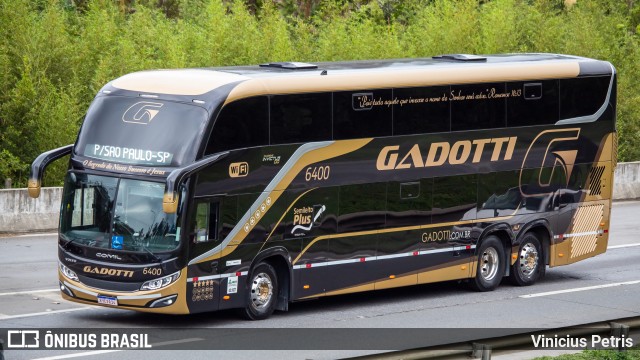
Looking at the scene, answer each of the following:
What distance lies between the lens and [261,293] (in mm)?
18297

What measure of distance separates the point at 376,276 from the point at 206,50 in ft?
50.0

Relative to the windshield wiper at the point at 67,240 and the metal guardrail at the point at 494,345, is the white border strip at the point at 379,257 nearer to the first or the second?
the windshield wiper at the point at 67,240

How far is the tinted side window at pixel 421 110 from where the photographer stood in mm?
19844

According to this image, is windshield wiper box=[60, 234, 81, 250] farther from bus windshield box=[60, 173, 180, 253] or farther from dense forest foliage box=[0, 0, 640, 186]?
dense forest foliage box=[0, 0, 640, 186]

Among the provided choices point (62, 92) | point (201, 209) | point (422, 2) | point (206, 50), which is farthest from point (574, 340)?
point (422, 2)

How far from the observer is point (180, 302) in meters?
17.1

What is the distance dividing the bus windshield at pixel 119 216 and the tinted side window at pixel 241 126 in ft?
3.48

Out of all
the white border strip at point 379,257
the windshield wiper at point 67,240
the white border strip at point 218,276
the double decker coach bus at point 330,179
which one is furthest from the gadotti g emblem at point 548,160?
the windshield wiper at point 67,240

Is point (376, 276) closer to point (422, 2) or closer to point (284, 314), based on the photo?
point (284, 314)

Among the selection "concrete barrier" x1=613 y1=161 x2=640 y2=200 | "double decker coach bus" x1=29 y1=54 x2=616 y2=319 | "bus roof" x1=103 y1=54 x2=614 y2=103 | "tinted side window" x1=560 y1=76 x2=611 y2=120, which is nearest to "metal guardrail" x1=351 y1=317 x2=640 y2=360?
"double decker coach bus" x1=29 y1=54 x2=616 y2=319

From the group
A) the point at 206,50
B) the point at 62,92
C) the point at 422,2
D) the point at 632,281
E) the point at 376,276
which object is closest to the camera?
the point at 376,276

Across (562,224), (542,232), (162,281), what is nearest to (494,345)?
(162,281)

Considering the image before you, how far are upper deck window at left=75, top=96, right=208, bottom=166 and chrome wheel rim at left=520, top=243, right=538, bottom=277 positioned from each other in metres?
7.51

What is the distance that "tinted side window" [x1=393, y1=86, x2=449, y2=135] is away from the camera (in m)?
19.8
